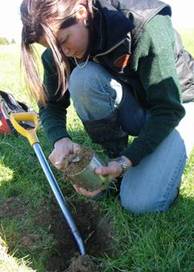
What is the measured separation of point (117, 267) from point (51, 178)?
0.64 m

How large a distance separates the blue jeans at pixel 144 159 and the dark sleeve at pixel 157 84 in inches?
6.7

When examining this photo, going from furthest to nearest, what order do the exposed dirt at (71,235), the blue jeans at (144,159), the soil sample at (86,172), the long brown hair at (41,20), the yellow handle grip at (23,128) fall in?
the yellow handle grip at (23,128) < the blue jeans at (144,159) < the exposed dirt at (71,235) < the soil sample at (86,172) < the long brown hair at (41,20)

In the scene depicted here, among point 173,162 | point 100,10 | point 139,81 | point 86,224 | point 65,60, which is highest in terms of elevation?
point 100,10

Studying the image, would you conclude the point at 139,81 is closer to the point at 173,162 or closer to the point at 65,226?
the point at 173,162

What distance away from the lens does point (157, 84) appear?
8.18 ft

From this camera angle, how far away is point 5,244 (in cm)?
266

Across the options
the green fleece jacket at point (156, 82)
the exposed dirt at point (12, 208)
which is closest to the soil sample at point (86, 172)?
the green fleece jacket at point (156, 82)

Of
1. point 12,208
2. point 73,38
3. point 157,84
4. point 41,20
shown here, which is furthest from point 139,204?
point 41,20

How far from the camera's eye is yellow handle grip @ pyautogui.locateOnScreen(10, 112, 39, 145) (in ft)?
9.83

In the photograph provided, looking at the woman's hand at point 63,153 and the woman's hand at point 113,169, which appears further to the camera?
the woman's hand at point 63,153

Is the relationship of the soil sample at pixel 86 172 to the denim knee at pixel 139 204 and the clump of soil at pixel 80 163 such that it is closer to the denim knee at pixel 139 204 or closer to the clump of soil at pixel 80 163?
the clump of soil at pixel 80 163

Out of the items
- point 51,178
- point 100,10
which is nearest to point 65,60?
point 100,10

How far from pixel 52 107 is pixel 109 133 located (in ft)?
1.33

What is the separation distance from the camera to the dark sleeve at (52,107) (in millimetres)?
2861
